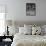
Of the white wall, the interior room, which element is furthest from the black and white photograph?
the white wall

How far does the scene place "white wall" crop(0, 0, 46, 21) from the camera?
466cm

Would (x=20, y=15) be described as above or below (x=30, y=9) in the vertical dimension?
below

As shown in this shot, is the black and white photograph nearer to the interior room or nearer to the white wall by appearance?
the interior room

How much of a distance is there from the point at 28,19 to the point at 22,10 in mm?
446

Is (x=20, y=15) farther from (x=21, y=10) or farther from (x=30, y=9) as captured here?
(x=30, y=9)

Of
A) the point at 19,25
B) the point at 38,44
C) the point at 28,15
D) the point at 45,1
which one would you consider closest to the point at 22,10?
the point at 28,15

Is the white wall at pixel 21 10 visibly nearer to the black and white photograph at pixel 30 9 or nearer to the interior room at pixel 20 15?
the interior room at pixel 20 15

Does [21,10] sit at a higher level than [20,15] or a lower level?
higher

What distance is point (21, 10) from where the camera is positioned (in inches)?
185

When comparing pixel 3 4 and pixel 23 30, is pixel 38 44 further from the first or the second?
pixel 3 4

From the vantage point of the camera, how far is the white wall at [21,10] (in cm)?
466

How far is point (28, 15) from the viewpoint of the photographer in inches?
185

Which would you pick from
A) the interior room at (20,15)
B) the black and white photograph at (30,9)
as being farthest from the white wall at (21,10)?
the black and white photograph at (30,9)

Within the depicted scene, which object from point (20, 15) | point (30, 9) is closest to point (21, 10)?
point (20, 15)
